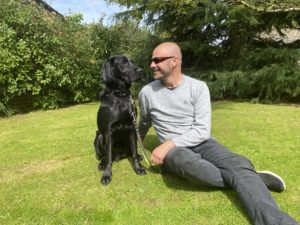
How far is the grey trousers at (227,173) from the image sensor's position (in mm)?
2814

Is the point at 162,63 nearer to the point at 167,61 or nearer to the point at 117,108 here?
the point at 167,61

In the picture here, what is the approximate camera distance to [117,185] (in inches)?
156

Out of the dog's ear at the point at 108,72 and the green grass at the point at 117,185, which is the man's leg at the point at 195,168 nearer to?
the green grass at the point at 117,185

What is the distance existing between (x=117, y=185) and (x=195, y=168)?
99cm

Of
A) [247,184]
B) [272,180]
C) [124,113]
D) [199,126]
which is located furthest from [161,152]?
[272,180]

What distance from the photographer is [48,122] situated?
8281mm

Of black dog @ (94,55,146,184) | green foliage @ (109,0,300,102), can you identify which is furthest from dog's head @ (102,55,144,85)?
green foliage @ (109,0,300,102)

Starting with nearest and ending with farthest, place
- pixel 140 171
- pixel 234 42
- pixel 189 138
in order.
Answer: pixel 189 138 < pixel 140 171 < pixel 234 42

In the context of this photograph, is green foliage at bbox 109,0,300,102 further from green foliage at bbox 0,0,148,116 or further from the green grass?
the green grass

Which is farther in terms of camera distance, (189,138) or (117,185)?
(117,185)

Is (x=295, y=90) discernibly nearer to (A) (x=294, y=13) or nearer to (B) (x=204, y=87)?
(A) (x=294, y=13)

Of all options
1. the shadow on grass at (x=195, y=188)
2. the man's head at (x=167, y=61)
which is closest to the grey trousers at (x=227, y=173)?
the shadow on grass at (x=195, y=188)

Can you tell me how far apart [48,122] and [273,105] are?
5.58 metres

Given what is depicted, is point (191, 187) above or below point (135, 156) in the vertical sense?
below
